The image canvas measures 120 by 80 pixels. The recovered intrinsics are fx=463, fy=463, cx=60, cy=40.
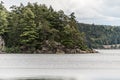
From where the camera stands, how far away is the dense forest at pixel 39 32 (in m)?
111

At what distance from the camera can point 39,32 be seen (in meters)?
112

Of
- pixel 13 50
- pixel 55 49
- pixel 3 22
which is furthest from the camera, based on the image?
pixel 3 22

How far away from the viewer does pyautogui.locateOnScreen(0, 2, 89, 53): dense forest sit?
111 metres

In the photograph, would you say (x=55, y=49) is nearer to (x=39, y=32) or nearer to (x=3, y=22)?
(x=39, y=32)

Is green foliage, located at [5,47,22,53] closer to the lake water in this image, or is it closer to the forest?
the forest

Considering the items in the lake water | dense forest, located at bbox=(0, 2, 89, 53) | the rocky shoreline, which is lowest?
the lake water

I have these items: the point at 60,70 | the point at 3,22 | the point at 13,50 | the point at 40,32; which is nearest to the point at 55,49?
the point at 40,32

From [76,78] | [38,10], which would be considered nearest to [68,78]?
[76,78]

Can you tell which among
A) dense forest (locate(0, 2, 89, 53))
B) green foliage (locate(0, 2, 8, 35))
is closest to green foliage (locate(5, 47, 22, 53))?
dense forest (locate(0, 2, 89, 53))

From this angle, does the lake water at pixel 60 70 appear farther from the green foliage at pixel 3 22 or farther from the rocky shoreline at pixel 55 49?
the green foliage at pixel 3 22

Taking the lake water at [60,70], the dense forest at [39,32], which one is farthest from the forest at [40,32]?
the lake water at [60,70]

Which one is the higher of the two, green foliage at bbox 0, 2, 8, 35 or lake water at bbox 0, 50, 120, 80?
green foliage at bbox 0, 2, 8, 35

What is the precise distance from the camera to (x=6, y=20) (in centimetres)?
11475

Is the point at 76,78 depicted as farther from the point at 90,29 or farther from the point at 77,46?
the point at 90,29
